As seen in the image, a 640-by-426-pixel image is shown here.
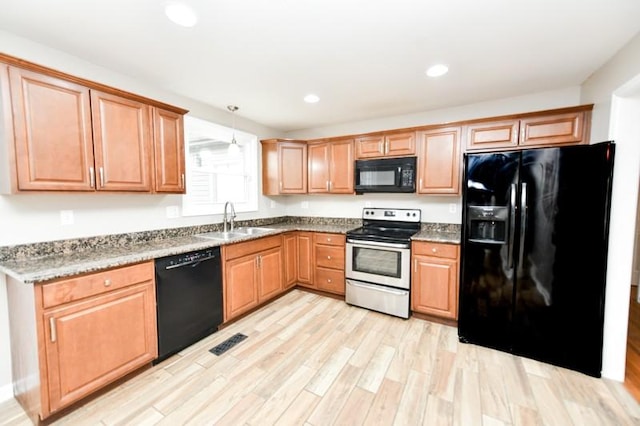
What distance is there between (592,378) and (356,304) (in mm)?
2046

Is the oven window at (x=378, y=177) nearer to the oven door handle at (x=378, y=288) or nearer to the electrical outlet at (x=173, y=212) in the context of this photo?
the oven door handle at (x=378, y=288)

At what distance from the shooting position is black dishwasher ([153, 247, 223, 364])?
2.14m

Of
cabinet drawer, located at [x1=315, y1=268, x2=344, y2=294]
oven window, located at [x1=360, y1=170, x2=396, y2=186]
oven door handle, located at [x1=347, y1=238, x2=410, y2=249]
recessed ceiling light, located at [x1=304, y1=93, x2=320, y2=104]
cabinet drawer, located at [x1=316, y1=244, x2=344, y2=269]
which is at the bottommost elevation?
cabinet drawer, located at [x1=315, y1=268, x2=344, y2=294]

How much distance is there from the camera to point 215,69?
2.24 meters

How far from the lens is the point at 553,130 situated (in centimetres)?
248

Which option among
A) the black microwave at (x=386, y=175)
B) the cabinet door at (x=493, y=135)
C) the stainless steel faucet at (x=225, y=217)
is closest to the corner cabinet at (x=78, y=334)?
the stainless steel faucet at (x=225, y=217)

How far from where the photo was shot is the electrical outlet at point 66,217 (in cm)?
203

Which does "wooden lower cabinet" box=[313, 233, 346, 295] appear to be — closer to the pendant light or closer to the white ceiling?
the pendant light

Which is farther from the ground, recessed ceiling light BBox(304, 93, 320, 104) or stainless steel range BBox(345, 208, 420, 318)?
recessed ceiling light BBox(304, 93, 320, 104)

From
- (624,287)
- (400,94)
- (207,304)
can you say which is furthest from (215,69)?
(624,287)

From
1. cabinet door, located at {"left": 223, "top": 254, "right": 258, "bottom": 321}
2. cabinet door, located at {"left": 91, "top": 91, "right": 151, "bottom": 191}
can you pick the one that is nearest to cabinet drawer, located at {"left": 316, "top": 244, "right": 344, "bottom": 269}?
cabinet door, located at {"left": 223, "top": 254, "right": 258, "bottom": 321}

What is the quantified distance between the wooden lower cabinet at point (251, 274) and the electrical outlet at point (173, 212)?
701 millimetres

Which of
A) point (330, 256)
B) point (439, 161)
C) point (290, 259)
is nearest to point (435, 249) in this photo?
point (439, 161)

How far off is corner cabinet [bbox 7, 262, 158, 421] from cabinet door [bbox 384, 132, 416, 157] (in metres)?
2.79
